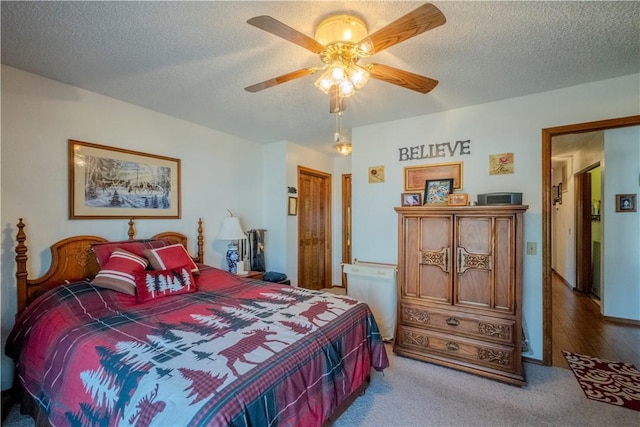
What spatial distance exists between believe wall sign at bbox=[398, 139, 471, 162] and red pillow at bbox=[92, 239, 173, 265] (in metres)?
2.72

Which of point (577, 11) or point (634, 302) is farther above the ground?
point (577, 11)

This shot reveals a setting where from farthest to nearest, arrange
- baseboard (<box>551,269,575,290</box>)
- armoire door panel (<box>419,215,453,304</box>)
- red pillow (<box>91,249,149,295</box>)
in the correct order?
baseboard (<box>551,269,575,290</box>)
armoire door panel (<box>419,215,453,304</box>)
red pillow (<box>91,249,149,295</box>)

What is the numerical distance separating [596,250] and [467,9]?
4916 millimetres

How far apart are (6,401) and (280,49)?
3.11 meters

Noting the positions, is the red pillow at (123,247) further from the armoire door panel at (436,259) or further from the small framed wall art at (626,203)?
the small framed wall art at (626,203)

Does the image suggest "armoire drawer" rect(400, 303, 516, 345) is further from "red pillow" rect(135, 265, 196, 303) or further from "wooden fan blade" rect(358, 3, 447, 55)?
"wooden fan blade" rect(358, 3, 447, 55)

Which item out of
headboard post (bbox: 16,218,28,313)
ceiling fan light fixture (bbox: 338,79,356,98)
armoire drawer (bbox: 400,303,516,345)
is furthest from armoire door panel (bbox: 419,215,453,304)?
headboard post (bbox: 16,218,28,313)

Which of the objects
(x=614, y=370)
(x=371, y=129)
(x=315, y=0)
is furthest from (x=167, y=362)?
(x=614, y=370)

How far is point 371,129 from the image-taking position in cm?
353

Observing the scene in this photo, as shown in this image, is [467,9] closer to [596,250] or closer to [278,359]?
[278,359]

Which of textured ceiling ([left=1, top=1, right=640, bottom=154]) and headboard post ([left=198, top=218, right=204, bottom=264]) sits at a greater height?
textured ceiling ([left=1, top=1, right=640, bottom=154])

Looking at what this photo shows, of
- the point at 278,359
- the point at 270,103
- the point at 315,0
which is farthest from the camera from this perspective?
the point at 270,103

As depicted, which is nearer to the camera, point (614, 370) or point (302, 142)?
point (614, 370)

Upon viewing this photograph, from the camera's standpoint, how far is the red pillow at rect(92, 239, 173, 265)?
7.46 feet
